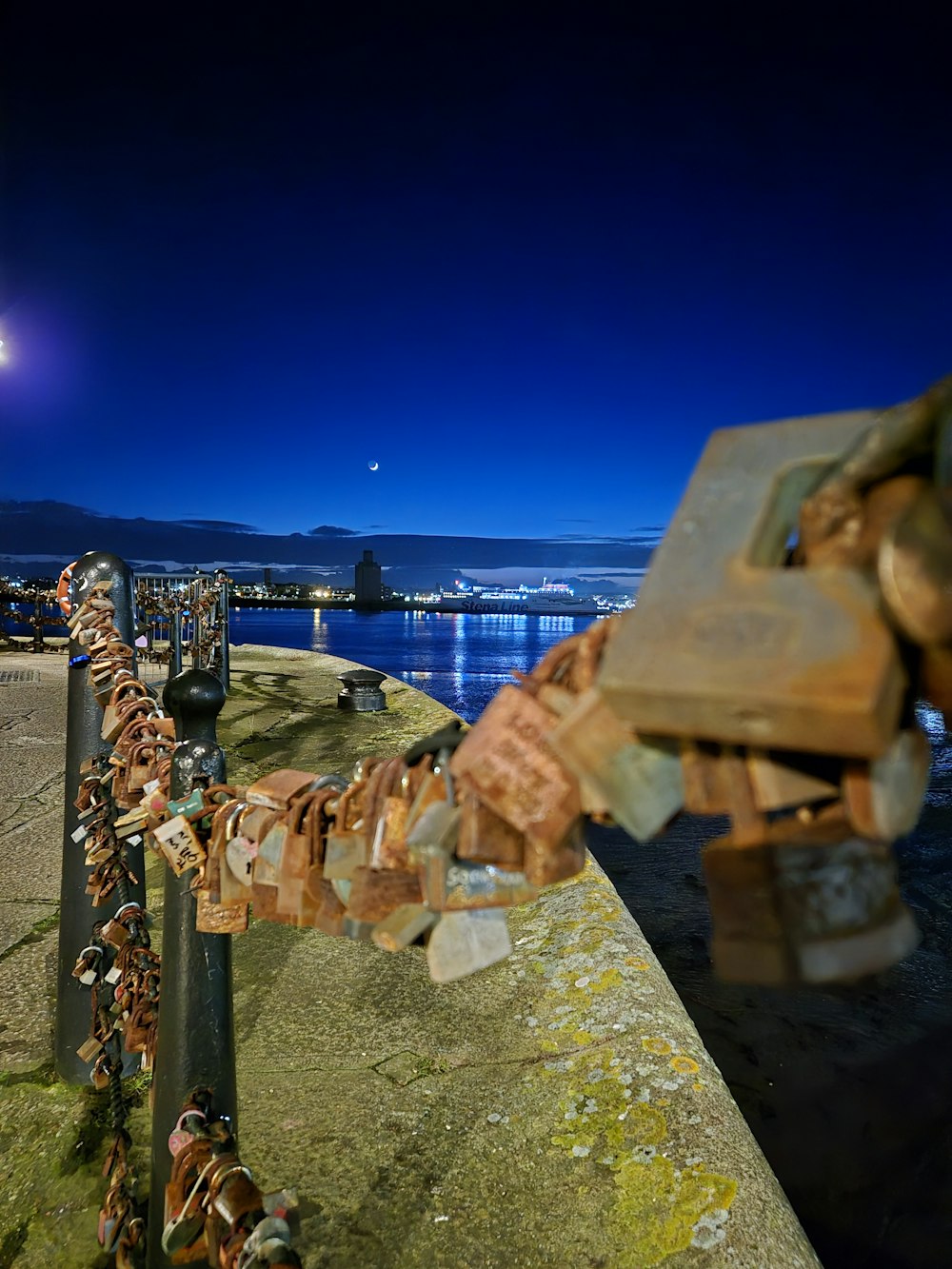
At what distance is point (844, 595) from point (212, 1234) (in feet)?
5.04

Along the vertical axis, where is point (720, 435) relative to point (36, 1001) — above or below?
above

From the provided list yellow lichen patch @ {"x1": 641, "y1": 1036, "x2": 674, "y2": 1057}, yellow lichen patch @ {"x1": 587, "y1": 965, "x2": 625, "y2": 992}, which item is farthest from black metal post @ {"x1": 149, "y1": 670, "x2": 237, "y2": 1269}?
yellow lichen patch @ {"x1": 587, "y1": 965, "x2": 625, "y2": 992}

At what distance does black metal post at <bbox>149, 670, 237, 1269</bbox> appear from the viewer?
1.50m

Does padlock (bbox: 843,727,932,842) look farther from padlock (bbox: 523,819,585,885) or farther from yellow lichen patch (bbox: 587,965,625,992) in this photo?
yellow lichen patch (bbox: 587,965,625,992)

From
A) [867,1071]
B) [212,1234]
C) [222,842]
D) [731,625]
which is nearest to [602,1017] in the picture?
[212,1234]

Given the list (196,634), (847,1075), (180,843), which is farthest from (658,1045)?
(196,634)

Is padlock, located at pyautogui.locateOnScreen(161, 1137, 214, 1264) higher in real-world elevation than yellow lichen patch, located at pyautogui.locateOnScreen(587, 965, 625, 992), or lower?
higher

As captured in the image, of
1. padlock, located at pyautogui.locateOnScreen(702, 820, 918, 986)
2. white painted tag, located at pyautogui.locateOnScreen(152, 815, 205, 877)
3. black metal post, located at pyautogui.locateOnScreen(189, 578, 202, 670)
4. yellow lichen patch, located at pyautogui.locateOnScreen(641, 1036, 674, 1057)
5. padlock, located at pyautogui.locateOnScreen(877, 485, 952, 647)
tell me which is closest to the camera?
padlock, located at pyautogui.locateOnScreen(877, 485, 952, 647)

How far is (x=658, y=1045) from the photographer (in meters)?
2.39

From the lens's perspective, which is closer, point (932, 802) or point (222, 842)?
Answer: point (222, 842)

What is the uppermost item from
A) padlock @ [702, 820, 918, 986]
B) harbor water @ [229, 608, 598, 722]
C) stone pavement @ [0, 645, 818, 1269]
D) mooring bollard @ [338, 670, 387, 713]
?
padlock @ [702, 820, 918, 986]

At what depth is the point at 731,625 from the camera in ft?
1.90

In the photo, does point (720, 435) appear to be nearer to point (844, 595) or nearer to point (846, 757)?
point (844, 595)

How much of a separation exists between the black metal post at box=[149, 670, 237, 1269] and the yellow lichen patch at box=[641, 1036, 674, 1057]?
4.85 feet
